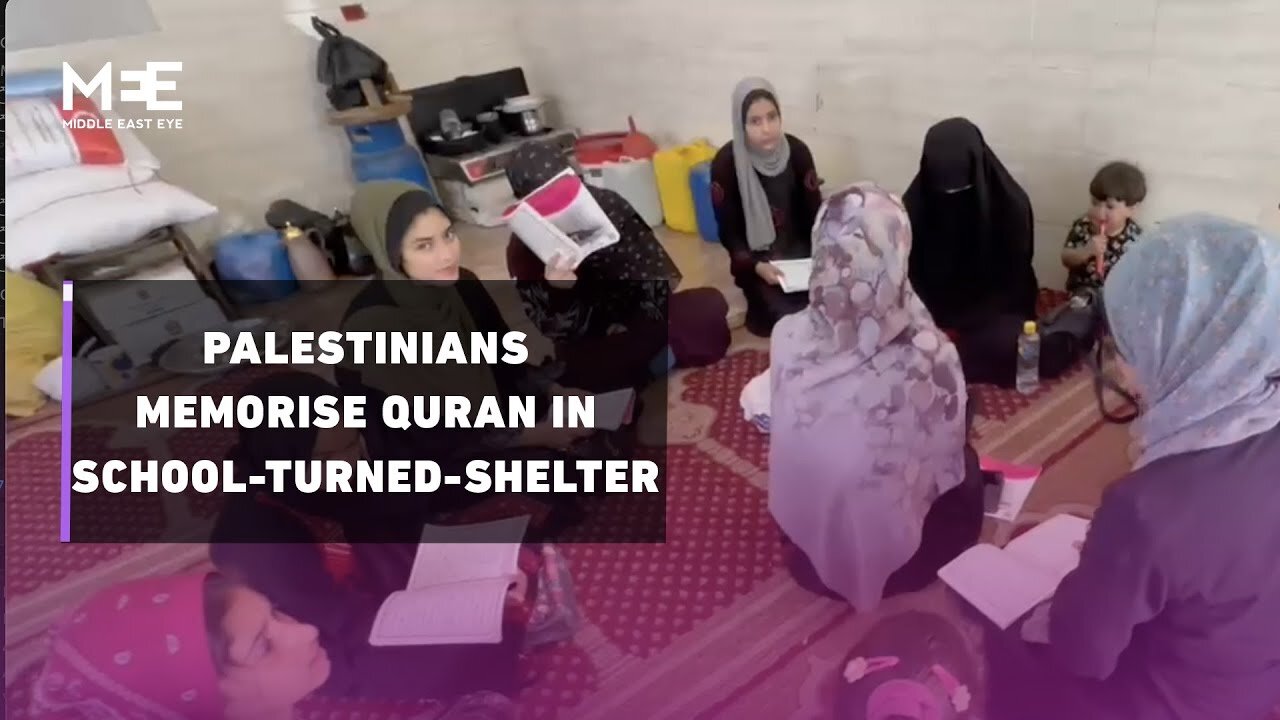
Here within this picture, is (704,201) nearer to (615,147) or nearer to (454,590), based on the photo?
(615,147)

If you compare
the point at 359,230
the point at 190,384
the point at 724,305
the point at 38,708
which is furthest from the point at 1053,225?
the point at 190,384

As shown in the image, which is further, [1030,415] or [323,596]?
[1030,415]

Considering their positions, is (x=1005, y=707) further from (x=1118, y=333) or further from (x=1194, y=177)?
(x=1194, y=177)

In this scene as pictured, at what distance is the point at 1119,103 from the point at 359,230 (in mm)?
1889

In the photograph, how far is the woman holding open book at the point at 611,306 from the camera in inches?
90.4

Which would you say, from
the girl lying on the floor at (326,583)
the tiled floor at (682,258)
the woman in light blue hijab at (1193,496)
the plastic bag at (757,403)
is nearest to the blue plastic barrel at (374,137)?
the tiled floor at (682,258)

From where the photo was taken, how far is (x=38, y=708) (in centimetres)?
123

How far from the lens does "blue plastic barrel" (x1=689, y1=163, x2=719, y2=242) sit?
10.4 ft

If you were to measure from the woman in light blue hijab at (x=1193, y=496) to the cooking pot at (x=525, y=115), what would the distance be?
126 inches

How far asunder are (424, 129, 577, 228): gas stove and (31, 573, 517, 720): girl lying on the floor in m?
2.67

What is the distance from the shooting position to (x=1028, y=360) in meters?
2.12

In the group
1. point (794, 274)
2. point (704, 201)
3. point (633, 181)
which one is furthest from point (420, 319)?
point (633, 181)

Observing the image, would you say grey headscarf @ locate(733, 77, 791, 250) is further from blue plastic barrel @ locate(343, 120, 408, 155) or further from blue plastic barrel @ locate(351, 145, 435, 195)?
blue plastic barrel @ locate(343, 120, 408, 155)

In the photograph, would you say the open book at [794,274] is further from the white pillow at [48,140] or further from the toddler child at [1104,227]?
the white pillow at [48,140]
